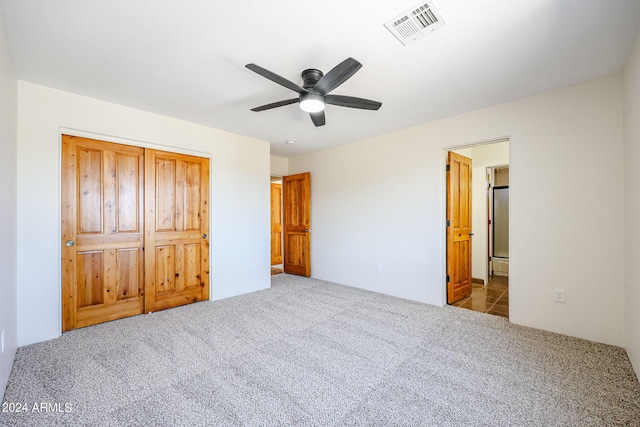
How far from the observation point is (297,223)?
5602 millimetres

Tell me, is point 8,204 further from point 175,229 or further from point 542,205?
point 542,205

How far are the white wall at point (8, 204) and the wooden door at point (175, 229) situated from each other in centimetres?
113

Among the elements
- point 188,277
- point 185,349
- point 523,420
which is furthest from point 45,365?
point 523,420

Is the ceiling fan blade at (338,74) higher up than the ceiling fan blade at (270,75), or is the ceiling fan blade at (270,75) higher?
the ceiling fan blade at (338,74)

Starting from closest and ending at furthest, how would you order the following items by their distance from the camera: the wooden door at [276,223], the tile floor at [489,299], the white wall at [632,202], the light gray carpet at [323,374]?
the light gray carpet at [323,374], the white wall at [632,202], the tile floor at [489,299], the wooden door at [276,223]

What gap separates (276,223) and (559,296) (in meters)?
5.43

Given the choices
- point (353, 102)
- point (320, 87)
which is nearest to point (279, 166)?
point (353, 102)

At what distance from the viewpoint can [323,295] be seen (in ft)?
13.6

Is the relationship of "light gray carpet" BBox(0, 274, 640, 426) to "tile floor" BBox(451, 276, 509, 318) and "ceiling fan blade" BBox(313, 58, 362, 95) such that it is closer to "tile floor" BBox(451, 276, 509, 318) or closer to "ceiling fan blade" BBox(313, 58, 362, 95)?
"tile floor" BBox(451, 276, 509, 318)

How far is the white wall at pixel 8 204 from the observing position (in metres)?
1.89

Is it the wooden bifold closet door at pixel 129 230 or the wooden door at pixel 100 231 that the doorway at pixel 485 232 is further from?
the wooden door at pixel 100 231

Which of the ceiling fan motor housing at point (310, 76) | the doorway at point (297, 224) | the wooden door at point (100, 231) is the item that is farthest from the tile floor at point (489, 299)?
the wooden door at point (100, 231)

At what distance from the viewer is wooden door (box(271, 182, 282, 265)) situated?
678 centimetres

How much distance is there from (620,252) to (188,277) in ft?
15.6
